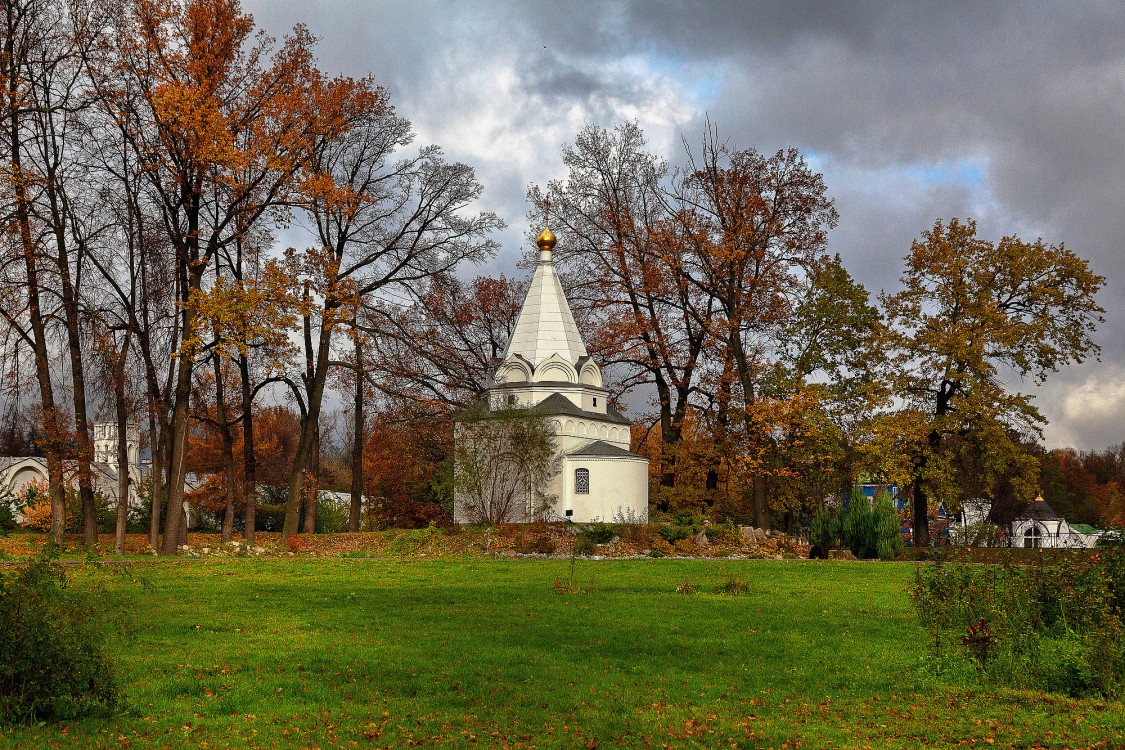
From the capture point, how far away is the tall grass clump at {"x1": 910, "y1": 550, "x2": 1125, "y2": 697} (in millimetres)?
8734

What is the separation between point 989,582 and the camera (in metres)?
10.3

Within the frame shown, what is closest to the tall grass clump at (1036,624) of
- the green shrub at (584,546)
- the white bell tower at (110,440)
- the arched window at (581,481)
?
the green shrub at (584,546)

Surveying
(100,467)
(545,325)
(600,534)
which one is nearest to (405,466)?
(545,325)

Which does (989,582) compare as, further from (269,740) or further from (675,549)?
(675,549)

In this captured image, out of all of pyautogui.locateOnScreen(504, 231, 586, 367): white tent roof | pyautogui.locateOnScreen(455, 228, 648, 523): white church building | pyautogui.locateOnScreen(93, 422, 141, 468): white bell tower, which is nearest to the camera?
pyautogui.locateOnScreen(455, 228, 648, 523): white church building

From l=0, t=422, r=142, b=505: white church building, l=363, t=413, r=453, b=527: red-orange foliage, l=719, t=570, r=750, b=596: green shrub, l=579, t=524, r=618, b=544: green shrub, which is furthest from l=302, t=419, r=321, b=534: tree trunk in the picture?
l=719, t=570, r=750, b=596: green shrub

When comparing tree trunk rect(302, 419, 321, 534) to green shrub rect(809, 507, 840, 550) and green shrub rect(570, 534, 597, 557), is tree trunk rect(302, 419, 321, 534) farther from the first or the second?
green shrub rect(809, 507, 840, 550)

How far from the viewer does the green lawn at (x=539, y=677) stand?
7.36 meters

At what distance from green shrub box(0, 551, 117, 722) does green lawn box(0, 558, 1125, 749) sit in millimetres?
222

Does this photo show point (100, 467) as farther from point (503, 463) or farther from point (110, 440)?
point (503, 463)

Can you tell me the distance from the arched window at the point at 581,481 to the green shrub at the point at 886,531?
11.7 m

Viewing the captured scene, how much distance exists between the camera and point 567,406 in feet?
122

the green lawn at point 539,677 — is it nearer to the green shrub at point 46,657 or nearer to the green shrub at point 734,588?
the green shrub at point 46,657

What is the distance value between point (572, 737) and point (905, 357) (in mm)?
29049
